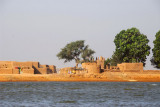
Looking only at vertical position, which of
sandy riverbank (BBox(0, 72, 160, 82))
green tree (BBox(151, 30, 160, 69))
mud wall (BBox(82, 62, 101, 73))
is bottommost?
sandy riverbank (BBox(0, 72, 160, 82))

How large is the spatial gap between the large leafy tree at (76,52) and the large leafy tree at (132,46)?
8411 millimetres

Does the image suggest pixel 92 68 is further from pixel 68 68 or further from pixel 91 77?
pixel 68 68

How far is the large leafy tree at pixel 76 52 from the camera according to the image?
8531 cm

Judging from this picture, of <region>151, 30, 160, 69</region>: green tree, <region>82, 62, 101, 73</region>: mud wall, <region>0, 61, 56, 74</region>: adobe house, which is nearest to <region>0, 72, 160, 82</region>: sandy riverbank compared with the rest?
<region>82, 62, 101, 73</region>: mud wall

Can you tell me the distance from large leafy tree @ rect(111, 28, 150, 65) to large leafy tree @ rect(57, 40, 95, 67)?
8.41m

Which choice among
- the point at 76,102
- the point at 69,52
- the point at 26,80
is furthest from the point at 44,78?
the point at 76,102

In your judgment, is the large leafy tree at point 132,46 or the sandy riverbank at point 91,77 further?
the large leafy tree at point 132,46

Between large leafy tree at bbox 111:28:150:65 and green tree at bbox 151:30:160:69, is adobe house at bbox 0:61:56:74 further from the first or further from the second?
green tree at bbox 151:30:160:69

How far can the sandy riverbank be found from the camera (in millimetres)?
69688

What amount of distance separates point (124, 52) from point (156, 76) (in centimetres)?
939

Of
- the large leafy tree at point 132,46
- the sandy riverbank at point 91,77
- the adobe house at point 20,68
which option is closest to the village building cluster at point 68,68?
the adobe house at point 20,68

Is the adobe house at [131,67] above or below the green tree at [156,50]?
below

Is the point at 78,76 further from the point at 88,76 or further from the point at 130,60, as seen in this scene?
the point at 130,60

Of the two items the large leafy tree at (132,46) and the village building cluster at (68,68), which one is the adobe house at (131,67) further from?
the large leafy tree at (132,46)
